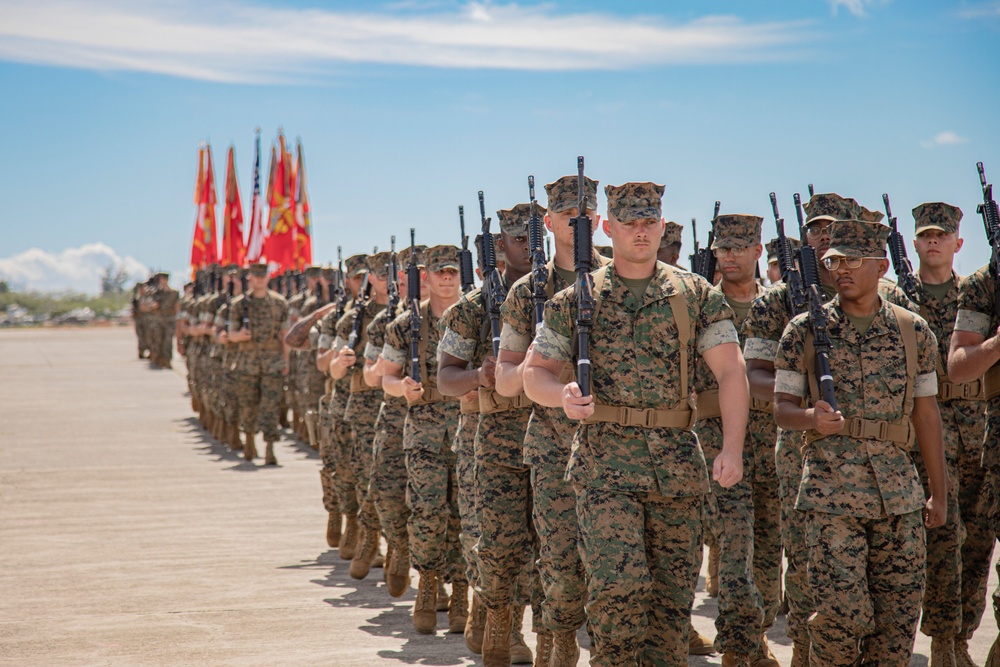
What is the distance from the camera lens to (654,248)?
17.3 ft

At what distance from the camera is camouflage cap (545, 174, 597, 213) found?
239 inches

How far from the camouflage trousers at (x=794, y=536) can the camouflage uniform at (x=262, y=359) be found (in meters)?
11.2

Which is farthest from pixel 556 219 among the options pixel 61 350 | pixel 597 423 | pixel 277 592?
pixel 61 350

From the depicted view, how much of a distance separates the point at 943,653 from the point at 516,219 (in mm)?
3224

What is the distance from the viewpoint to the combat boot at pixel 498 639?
653 centimetres

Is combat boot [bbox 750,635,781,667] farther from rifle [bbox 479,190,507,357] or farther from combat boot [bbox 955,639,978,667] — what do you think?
rifle [bbox 479,190,507,357]

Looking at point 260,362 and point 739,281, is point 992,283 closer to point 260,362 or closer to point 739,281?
point 739,281

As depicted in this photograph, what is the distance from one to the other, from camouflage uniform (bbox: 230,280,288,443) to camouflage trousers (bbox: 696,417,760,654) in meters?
10.8

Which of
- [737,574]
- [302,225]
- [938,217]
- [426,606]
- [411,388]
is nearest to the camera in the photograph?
[737,574]

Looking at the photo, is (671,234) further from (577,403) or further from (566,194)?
(577,403)

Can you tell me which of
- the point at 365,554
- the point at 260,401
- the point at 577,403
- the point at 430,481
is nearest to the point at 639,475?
the point at 577,403

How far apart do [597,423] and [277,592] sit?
15.3ft

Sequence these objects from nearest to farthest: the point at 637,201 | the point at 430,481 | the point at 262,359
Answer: the point at 637,201
the point at 430,481
the point at 262,359

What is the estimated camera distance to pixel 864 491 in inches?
210
